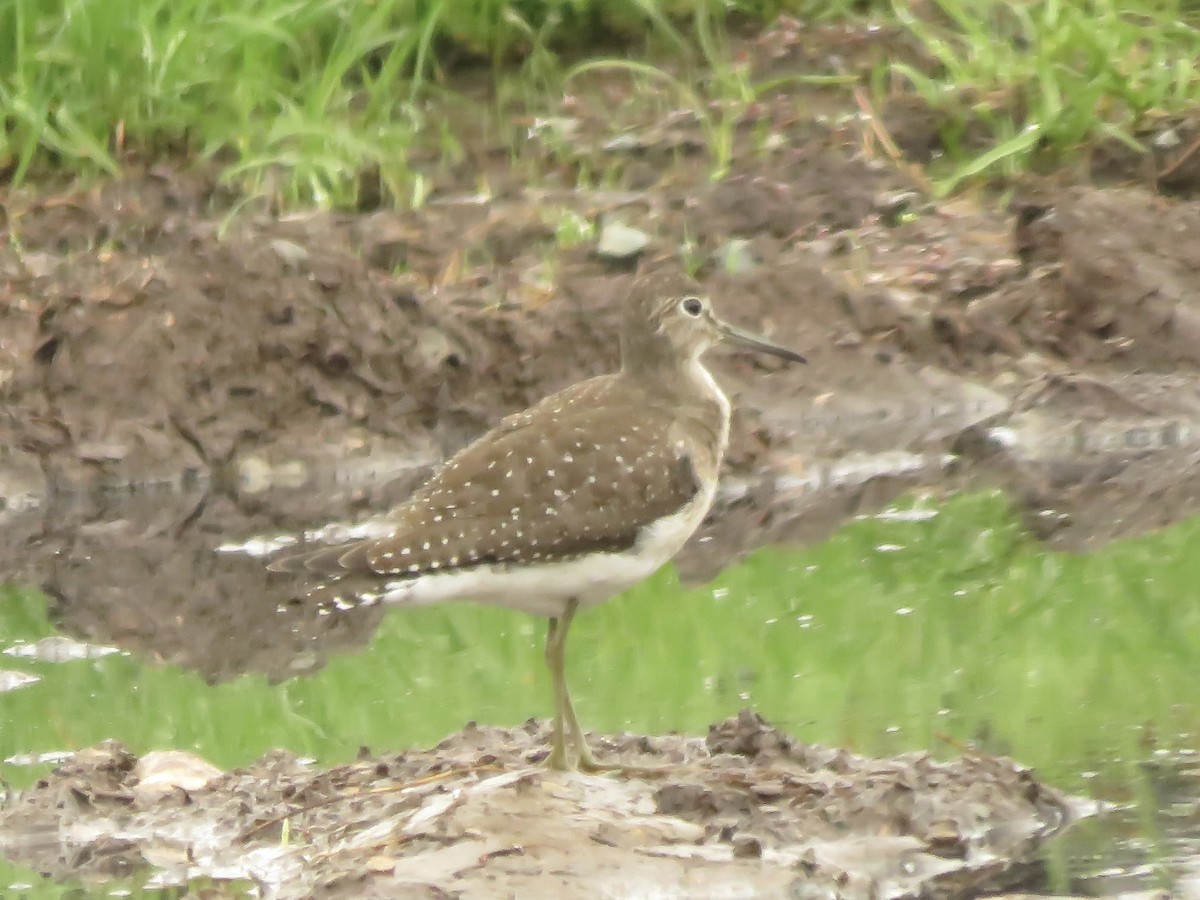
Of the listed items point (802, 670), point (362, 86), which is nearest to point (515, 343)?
point (362, 86)

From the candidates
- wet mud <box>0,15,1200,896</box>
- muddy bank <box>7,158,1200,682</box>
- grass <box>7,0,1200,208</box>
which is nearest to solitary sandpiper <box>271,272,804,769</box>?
wet mud <box>0,15,1200,896</box>

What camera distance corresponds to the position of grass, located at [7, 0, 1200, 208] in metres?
11.2

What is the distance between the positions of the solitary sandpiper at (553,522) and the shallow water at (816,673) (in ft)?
2.75

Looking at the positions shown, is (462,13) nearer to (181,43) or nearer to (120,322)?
(181,43)

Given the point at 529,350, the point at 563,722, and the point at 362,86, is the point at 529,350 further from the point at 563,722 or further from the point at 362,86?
the point at 563,722

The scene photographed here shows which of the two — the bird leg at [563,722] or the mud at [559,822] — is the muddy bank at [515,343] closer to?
the mud at [559,822]

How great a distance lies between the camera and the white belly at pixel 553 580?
5445mm

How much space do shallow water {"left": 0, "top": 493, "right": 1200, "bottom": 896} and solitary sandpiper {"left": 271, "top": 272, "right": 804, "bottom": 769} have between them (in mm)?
839

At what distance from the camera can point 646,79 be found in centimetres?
1227

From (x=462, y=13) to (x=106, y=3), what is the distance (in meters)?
1.92

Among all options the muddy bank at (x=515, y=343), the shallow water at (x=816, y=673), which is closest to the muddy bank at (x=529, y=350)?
the muddy bank at (x=515, y=343)

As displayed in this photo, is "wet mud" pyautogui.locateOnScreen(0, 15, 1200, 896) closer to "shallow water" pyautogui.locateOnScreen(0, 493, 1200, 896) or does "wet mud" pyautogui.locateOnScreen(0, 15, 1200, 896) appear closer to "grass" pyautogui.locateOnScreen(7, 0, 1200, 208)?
"grass" pyautogui.locateOnScreen(7, 0, 1200, 208)

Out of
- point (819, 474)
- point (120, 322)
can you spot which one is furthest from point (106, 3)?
point (819, 474)

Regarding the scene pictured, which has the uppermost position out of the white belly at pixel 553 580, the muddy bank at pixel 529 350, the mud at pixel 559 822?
the white belly at pixel 553 580
